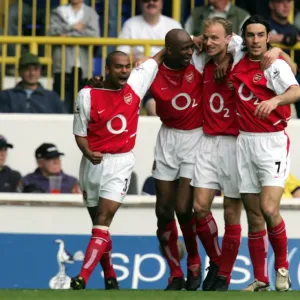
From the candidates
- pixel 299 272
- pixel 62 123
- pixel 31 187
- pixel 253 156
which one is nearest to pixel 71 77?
pixel 62 123

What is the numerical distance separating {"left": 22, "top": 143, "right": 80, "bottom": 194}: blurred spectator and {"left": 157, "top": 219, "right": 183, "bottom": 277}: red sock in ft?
9.71

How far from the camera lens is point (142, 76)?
567 inches

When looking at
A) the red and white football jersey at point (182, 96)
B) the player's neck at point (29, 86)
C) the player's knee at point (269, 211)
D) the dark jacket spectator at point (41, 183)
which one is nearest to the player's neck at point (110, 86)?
the red and white football jersey at point (182, 96)

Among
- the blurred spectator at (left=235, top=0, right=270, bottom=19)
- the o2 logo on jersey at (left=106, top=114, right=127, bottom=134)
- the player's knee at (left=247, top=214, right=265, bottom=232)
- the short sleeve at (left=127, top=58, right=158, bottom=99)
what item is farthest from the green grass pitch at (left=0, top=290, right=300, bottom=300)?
the blurred spectator at (left=235, top=0, right=270, bottom=19)

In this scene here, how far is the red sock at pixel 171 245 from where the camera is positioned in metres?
14.8

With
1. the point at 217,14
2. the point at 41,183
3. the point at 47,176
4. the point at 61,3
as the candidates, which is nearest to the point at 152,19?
the point at 217,14

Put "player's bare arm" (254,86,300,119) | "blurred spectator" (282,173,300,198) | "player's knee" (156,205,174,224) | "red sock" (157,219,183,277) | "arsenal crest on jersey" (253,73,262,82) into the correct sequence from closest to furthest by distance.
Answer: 1. "player's bare arm" (254,86,300,119)
2. "arsenal crest on jersey" (253,73,262,82)
3. "player's knee" (156,205,174,224)
4. "red sock" (157,219,183,277)
5. "blurred spectator" (282,173,300,198)

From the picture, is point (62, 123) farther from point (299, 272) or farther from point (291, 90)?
point (291, 90)

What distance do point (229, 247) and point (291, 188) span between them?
3.26m

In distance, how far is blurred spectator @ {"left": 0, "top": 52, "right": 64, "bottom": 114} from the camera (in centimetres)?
1811

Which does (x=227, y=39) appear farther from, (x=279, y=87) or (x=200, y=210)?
(x=200, y=210)

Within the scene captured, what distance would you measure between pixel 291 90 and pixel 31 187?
4629 mm

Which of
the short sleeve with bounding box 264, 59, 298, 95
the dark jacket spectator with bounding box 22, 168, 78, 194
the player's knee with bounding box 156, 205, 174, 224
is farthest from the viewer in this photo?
the dark jacket spectator with bounding box 22, 168, 78, 194

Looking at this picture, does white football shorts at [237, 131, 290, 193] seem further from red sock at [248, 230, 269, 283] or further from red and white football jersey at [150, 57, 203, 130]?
red and white football jersey at [150, 57, 203, 130]
